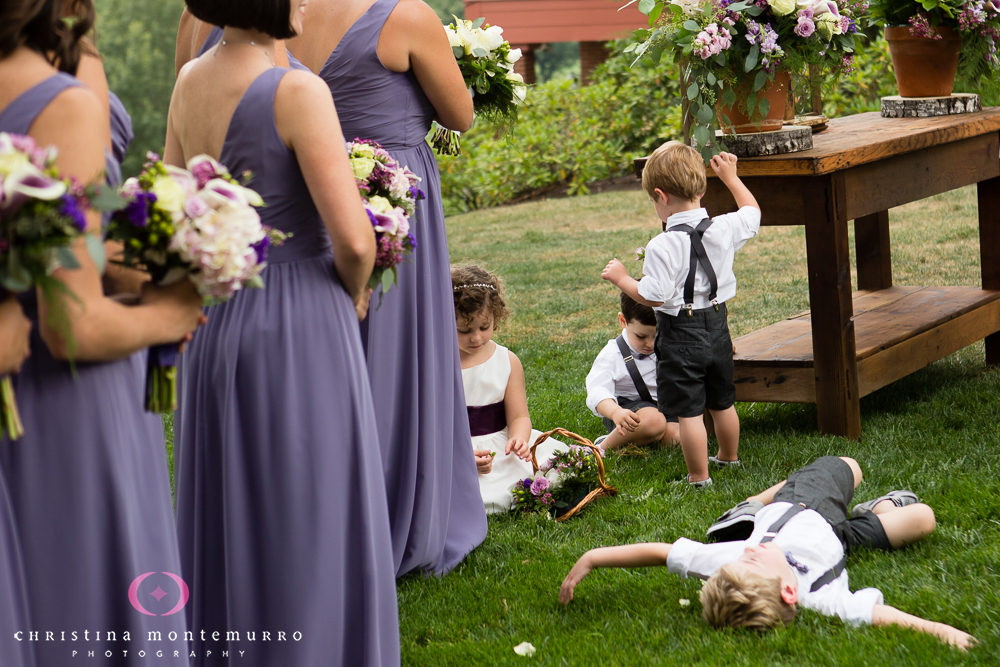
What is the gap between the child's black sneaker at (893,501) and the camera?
379cm

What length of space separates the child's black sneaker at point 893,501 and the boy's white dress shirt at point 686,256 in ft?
3.58

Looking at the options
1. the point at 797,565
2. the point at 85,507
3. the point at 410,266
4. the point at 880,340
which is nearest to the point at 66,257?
the point at 85,507

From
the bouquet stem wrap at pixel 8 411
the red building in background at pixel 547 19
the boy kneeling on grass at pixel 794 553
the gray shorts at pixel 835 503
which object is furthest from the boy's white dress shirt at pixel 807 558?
the red building in background at pixel 547 19

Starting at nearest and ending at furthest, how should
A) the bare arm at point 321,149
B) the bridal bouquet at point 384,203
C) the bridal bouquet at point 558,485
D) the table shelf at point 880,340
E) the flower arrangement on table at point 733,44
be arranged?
the bare arm at point 321,149 → the bridal bouquet at point 384,203 → the bridal bouquet at point 558,485 → the flower arrangement on table at point 733,44 → the table shelf at point 880,340

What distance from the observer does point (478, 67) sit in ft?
13.4

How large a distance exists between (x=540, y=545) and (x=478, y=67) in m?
2.00

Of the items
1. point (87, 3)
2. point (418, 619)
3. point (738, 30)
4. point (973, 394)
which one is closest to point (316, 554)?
point (418, 619)

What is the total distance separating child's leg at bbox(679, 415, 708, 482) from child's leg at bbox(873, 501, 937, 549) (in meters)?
0.92

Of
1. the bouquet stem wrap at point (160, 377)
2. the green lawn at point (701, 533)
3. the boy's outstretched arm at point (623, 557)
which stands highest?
the bouquet stem wrap at point (160, 377)

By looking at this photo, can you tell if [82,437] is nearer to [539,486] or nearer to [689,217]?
[539,486]

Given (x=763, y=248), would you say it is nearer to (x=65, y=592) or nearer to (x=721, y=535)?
(x=721, y=535)

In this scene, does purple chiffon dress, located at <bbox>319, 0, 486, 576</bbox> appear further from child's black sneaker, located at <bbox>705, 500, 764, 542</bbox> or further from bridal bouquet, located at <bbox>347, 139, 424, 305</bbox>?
child's black sneaker, located at <bbox>705, 500, 764, 542</bbox>

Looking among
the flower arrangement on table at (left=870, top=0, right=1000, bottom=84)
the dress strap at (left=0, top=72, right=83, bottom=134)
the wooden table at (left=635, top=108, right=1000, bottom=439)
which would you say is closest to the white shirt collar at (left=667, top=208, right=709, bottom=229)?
the wooden table at (left=635, top=108, right=1000, bottom=439)

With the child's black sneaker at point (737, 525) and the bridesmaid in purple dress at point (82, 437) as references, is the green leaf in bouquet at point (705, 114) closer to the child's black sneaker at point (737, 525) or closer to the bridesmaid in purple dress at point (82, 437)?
the child's black sneaker at point (737, 525)
